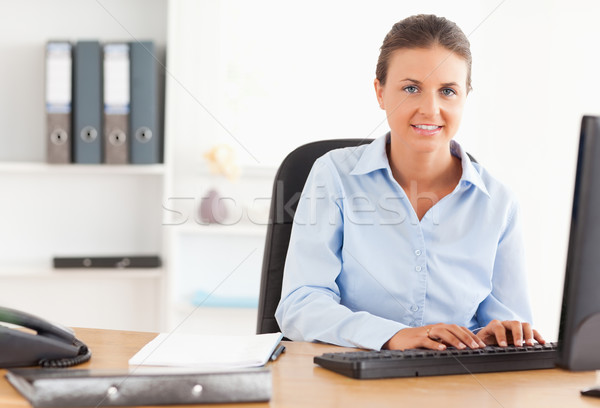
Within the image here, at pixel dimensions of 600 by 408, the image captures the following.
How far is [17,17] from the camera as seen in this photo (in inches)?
110

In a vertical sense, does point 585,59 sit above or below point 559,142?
above

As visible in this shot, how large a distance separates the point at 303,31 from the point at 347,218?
1.72 m

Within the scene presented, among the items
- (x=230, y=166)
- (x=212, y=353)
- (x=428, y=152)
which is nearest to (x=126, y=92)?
(x=230, y=166)

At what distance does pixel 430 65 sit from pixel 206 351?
82 centimetres

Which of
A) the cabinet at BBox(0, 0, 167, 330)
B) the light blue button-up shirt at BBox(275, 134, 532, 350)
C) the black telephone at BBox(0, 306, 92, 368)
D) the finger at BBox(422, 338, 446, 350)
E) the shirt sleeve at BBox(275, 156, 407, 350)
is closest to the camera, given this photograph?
the black telephone at BBox(0, 306, 92, 368)

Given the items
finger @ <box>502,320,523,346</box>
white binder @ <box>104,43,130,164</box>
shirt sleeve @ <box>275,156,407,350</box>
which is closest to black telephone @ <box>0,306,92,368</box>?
shirt sleeve @ <box>275,156,407,350</box>

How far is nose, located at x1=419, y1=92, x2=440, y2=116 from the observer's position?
149cm

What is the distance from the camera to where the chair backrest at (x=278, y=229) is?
153 centimetres

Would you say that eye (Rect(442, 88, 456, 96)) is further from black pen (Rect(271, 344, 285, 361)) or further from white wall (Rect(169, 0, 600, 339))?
white wall (Rect(169, 0, 600, 339))

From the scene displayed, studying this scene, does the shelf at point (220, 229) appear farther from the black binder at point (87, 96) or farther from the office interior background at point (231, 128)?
the black binder at point (87, 96)

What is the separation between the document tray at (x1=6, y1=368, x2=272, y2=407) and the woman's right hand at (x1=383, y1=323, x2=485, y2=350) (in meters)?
0.36

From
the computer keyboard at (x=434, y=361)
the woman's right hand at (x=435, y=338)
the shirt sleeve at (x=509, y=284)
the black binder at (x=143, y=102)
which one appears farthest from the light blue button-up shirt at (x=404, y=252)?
the black binder at (x=143, y=102)

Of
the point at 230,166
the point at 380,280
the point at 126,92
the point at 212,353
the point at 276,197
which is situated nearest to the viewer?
the point at 212,353

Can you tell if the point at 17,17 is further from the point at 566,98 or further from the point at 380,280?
the point at 566,98
